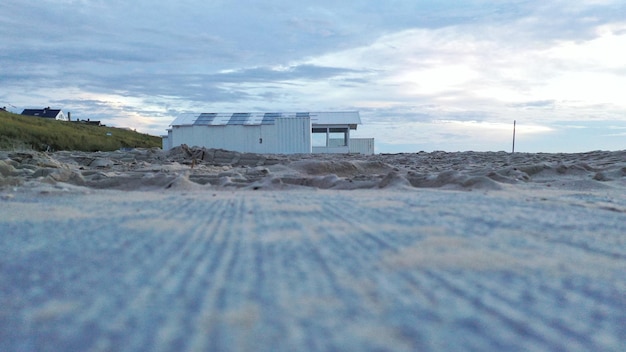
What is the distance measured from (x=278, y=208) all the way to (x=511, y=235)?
0.98 metres

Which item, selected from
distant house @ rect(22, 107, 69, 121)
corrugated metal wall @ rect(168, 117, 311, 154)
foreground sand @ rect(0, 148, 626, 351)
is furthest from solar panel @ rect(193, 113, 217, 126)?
distant house @ rect(22, 107, 69, 121)

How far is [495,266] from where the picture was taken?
115 cm

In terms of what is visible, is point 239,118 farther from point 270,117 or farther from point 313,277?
point 313,277

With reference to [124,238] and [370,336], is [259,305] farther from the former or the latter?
[124,238]

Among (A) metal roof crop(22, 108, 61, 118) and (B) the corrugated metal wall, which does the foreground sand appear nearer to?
(B) the corrugated metal wall

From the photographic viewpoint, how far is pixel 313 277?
105 cm

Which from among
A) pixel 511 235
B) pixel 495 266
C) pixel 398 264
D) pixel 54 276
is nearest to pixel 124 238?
pixel 54 276

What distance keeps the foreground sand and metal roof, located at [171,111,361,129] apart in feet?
55.2

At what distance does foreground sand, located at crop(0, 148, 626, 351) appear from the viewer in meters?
0.79

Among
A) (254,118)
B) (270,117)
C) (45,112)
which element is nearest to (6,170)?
(254,118)

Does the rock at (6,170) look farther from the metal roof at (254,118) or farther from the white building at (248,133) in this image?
the metal roof at (254,118)

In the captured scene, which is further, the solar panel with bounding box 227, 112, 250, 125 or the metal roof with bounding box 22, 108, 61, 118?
the metal roof with bounding box 22, 108, 61, 118

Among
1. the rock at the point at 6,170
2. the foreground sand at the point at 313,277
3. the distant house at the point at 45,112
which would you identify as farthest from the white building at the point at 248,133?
the distant house at the point at 45,112

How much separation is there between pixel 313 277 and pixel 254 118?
1862 cm
